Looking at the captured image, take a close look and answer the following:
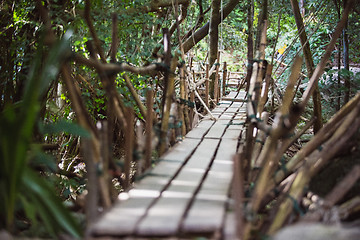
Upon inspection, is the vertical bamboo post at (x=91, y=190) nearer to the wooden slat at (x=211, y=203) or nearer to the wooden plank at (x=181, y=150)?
the wooden slat at (x=211, y=203)

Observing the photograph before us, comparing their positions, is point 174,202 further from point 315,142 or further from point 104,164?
point 315,142

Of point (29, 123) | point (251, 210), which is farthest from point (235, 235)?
point (29, 123)

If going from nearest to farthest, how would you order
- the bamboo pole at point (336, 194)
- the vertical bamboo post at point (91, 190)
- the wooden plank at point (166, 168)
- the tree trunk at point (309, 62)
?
the vertical bamboo post at point (91, 190) → the bamboo pole at point (336, 194) → the wooden plank at point (166, 168) → the tree trunk at point (309, 62)

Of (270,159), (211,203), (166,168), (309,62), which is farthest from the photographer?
(309,62)

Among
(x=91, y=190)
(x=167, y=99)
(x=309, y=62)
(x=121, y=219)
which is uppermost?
(x=309, y=62)

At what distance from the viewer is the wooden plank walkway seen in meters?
1.46

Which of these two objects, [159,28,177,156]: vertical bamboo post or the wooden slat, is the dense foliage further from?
the wooden slat

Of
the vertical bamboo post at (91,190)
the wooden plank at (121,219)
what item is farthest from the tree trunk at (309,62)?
the vertical bamboo post at (91,190)

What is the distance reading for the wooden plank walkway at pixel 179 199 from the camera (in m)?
1.46

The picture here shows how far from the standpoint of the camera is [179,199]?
1725mm

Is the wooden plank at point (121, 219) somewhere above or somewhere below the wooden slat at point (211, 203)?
below

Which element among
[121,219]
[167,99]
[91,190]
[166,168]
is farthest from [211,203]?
[167,99]

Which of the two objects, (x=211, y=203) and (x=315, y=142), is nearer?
(x=211, y=203)

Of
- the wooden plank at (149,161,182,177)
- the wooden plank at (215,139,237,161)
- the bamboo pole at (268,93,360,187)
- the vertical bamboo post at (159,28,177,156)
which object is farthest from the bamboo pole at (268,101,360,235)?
the vertical bamboo post at (159,28,177,156)
